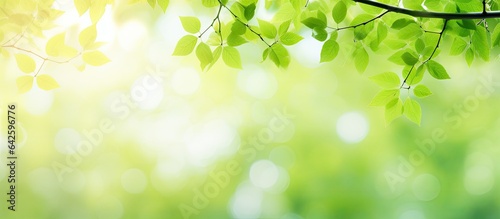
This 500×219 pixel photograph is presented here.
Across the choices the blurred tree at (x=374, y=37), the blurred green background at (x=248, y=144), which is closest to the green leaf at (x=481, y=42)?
the blurred tree at (x=374, y=37)

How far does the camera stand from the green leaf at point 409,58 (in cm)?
82

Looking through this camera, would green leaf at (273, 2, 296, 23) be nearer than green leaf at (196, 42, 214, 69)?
No

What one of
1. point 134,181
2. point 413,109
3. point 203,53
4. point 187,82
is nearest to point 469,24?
point 413,109

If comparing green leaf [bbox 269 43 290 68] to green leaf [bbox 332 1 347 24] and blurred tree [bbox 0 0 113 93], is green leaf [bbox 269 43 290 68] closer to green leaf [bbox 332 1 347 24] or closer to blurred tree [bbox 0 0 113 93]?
green leaf [bbox 332 1 347 24]

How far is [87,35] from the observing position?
0.88 metres

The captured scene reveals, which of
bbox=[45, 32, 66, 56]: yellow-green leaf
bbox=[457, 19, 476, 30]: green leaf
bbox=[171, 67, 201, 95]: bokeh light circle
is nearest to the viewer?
bbox=[457, 19, 476, 30]: green leaf

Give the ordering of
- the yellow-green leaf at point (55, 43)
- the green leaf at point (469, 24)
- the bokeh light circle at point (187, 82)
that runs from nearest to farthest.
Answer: the green leaf at point (469, 24)
the yellow-green leaf at point (55, 43)
the bokeh light circle at point (187, 82)

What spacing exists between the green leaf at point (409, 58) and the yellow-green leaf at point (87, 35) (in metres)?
0.52

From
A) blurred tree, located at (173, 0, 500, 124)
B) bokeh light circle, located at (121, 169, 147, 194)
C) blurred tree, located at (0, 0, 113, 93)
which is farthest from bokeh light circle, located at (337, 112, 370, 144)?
→ blurred tree, located at (0, 0, 113, 93)

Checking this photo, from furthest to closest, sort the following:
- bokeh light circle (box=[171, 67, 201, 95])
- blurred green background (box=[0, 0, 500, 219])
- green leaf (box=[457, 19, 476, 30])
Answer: bokeh light circle (box=[171, 67, 201, 95]) < blurred green background (box=[0, 0, 500, 219]) < green leaf (box=[457, 19, 476, 30])

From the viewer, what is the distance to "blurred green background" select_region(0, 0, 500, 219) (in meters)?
4.01

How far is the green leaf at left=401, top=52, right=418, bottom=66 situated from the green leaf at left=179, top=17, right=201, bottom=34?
334 millimetres

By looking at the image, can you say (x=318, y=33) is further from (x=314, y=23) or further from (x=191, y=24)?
(x=191, y=24)

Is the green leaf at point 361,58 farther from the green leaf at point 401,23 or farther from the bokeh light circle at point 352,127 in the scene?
the bokeh light circle at point 352,127
